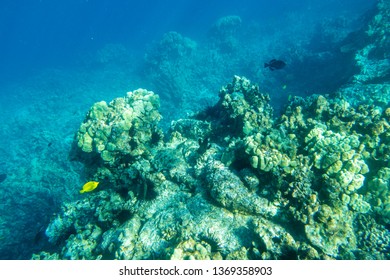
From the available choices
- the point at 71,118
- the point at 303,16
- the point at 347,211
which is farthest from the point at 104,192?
the point at 303,16

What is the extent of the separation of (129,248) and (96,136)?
9.49ft

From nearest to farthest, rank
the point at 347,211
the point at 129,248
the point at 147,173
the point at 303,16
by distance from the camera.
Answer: the point at 129,248
the point at 347,211
the point at 147,173
the point at 303,16

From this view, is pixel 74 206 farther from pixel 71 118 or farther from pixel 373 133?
pixel 71 118

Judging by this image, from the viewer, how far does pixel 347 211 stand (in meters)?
4.50

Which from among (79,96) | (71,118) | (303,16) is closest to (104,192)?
(71,118)

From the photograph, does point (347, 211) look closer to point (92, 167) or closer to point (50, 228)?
point (92, 167)

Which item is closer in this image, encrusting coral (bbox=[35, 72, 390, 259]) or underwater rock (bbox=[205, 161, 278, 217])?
encrusting coral (bbox=[35, 72, 390, 259])

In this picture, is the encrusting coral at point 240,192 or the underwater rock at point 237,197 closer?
the encrusting coral at point 240,192

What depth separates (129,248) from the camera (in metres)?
4.20

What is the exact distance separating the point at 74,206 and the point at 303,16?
131 ft

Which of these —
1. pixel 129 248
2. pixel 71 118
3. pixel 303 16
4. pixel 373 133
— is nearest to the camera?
pixel 129 248

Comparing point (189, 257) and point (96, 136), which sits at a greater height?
point (96, 136)

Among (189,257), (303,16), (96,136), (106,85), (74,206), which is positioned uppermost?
(303,16)

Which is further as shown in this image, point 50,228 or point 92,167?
point 92,167
